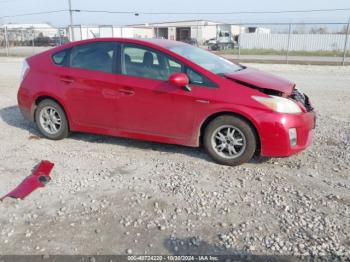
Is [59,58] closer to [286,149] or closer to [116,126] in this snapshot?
[116,126]

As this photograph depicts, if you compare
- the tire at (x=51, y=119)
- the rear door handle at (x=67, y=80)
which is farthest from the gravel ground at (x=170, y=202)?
the rear door handle at (x=67, y=80)

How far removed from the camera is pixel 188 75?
469 centimetres

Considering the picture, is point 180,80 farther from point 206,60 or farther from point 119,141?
point 119,141

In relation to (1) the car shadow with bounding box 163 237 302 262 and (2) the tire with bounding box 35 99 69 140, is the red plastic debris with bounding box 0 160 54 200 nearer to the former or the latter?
(2) the tire with bounding box 35 99 69 140

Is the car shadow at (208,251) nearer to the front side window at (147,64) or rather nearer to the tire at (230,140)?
the tire at (230,140)

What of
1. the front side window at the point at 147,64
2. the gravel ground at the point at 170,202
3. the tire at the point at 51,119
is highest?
the front side window at the point at 147,64

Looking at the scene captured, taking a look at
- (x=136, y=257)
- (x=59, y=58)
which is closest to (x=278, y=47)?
(x=59, y=58)

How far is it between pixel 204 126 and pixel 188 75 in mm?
697

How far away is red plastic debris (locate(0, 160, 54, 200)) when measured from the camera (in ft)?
12.8

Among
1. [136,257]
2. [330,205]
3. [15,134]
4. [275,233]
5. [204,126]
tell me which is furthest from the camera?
[15,134]

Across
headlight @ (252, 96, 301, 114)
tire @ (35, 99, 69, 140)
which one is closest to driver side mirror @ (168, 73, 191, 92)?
headlight @ (252, 96, 301, 114)

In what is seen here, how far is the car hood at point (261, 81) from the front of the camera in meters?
4.57

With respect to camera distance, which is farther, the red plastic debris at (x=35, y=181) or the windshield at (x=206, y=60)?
the windshield at (x=206, y=60)

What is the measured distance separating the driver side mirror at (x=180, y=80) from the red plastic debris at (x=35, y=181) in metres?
1.88
